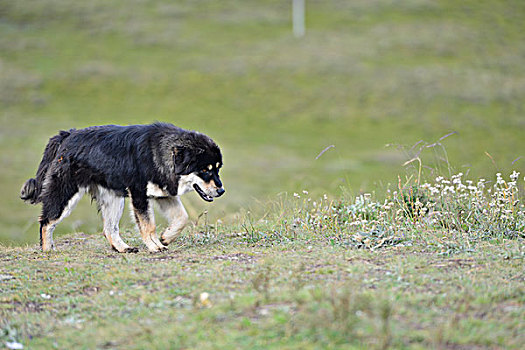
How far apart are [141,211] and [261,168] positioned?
14239 mm

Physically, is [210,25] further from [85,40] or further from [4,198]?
[4,198]

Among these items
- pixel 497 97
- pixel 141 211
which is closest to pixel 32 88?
pixel 497 97

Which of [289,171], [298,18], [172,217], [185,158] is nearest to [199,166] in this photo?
[185,158]

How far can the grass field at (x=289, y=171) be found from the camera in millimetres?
4238

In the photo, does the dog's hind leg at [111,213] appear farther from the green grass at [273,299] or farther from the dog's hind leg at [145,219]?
the green grass at [273,299]

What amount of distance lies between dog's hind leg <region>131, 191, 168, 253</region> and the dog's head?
0.47m

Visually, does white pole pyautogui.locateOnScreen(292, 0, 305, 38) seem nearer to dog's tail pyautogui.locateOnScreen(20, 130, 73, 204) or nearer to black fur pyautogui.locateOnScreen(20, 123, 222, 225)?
dog's tail pyautogui.locateOnScreen(20, 130, 73, 204)

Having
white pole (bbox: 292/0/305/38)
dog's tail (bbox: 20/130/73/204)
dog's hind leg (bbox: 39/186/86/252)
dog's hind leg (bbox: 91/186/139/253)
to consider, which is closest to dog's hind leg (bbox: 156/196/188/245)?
dog's hind leg (bbox: 91/186/139/253)

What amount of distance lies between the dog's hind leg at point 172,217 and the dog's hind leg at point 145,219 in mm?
226

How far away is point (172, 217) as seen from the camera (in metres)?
7.38

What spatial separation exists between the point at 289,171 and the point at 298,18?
21489 millimetres

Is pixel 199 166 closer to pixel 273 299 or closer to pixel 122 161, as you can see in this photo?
pixel 122 161

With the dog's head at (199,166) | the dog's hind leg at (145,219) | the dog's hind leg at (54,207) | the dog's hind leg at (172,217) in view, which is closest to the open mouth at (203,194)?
the dog's head at (199,166)

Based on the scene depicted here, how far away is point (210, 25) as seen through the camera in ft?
129
